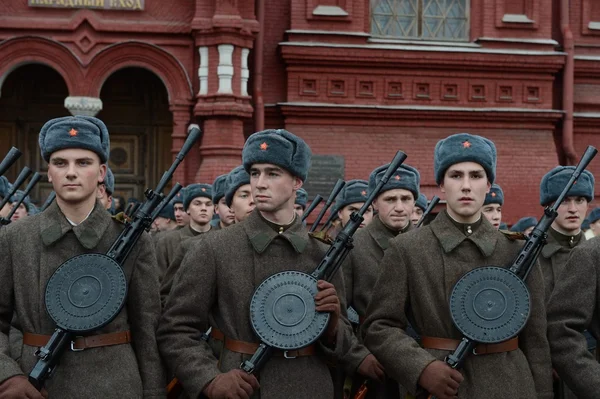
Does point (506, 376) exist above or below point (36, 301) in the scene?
below

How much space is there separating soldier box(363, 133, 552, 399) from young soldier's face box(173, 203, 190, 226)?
20.2ft

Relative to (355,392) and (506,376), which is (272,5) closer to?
(355,392)

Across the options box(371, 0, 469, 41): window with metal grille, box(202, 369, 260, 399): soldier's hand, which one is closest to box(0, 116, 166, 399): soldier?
box(202, 369, 260, 399): soldier's hand

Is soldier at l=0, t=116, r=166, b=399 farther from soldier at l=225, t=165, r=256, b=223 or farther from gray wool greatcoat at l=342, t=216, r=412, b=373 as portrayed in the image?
soldier at l=225, t=165, r=256, b=223

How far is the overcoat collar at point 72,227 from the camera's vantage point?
14.2ft

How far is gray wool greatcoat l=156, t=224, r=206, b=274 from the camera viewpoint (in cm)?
867

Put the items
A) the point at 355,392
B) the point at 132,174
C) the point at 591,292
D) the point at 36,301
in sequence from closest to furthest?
the point at 36,301, the point at 591,292, the point at 355,392, the point at 132,174

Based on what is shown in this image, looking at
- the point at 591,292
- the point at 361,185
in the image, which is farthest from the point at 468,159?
the point at 361,185

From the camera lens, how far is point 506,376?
433 centimetres

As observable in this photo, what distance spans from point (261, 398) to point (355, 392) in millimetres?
1252

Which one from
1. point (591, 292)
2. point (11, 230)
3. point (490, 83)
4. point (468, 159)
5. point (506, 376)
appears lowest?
point (506, 376)

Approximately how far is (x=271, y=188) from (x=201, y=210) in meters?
4.77

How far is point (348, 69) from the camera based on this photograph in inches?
549

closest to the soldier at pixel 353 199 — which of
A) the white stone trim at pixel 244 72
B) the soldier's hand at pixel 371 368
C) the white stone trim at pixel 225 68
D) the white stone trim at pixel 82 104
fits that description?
the soldier's hand at pixel 371 368
